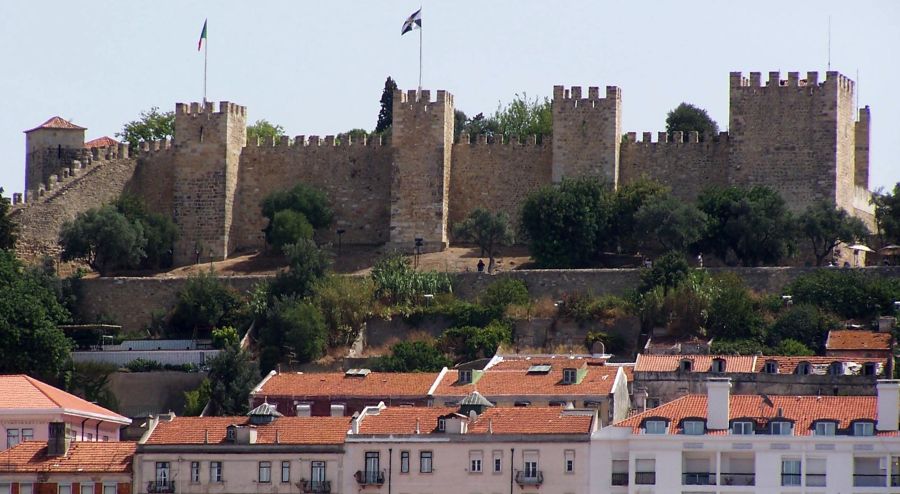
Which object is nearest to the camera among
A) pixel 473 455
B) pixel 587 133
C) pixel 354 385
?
pixel 473 455

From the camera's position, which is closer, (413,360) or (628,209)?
(413,360)

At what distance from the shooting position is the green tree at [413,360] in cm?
6638

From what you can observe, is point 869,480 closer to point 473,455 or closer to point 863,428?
point 863,428

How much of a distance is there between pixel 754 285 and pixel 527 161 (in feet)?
35.6

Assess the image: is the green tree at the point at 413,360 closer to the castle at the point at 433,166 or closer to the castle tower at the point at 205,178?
the castle at the point at 433,166

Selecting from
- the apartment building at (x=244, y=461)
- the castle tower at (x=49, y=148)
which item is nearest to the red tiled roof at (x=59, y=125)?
the castle tower at (x=49, y=148)

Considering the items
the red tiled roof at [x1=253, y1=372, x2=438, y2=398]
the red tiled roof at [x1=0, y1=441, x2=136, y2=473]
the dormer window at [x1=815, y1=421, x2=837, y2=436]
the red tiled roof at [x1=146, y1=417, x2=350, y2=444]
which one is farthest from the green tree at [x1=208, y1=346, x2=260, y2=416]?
the dormer window at [x1=815, y1=421, x2=837, y2=436]

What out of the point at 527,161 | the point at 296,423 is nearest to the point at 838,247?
the point at 527,161

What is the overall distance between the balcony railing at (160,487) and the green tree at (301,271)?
68.5ft

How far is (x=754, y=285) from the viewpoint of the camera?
234ft

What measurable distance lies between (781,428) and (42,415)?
52.1 feet

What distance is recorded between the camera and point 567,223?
248 feet

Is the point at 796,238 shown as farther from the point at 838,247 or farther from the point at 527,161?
the point at 527,161

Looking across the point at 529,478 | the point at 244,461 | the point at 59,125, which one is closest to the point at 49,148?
the point at 59,125
